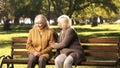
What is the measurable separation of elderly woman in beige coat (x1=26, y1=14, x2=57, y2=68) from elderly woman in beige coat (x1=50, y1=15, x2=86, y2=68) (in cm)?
33

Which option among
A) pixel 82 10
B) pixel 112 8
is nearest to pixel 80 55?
pixel 112 8

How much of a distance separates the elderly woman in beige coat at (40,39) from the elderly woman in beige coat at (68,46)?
33 centimetres

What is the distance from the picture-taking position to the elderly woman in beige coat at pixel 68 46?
809 centimetres

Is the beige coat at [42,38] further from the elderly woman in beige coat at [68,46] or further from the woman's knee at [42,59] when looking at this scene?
the elderly woman in beige coat at [68,46]

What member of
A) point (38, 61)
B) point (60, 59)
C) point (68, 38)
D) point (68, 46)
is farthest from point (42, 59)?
point (68, 38)

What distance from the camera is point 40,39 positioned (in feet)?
28.1

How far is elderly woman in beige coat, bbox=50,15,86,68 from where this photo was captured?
809 centimetres

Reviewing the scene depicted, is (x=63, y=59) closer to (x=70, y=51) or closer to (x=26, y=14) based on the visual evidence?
(x=70, y=51)

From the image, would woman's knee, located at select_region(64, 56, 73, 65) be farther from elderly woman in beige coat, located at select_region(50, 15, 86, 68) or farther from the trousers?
the trousers

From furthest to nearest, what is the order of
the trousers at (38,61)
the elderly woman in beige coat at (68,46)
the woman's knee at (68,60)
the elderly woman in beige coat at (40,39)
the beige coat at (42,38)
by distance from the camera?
the beige coat at (42,38) → the elderly woman in beige coat at (40,39) → the trousers at (38,61) → the elderly woman in beige coat at (68,46) → the woman's knee at (68,60)

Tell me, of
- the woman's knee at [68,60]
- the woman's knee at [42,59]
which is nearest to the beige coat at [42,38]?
the woman's knee at [42,59]

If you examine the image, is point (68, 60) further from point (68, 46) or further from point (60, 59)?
point (68, 46)

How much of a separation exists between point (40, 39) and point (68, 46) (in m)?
0.70

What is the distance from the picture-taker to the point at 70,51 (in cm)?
820
